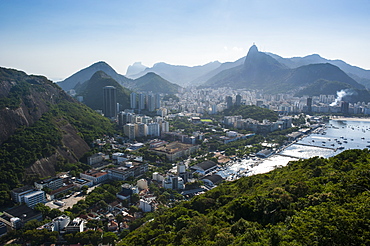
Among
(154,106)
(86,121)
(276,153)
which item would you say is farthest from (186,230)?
(154,106)

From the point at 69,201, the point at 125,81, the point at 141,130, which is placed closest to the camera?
the point at 69,201

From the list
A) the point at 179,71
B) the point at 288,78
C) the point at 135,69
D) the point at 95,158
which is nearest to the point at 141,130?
the point at 95,158

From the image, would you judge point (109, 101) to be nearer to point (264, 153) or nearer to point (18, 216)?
→ point (264, 153)

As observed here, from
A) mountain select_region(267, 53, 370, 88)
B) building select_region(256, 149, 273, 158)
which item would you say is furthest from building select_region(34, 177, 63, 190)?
mountain select_region(267, 53, 370, 88)

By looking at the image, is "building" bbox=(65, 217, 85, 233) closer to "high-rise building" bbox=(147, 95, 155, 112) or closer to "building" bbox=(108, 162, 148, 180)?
"building" bbox=(108, 162, 148, 180)

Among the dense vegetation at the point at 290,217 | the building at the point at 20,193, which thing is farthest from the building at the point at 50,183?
the dense vegetation at the point at 290,217

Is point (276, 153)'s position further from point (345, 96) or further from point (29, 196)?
point (345, 96)
